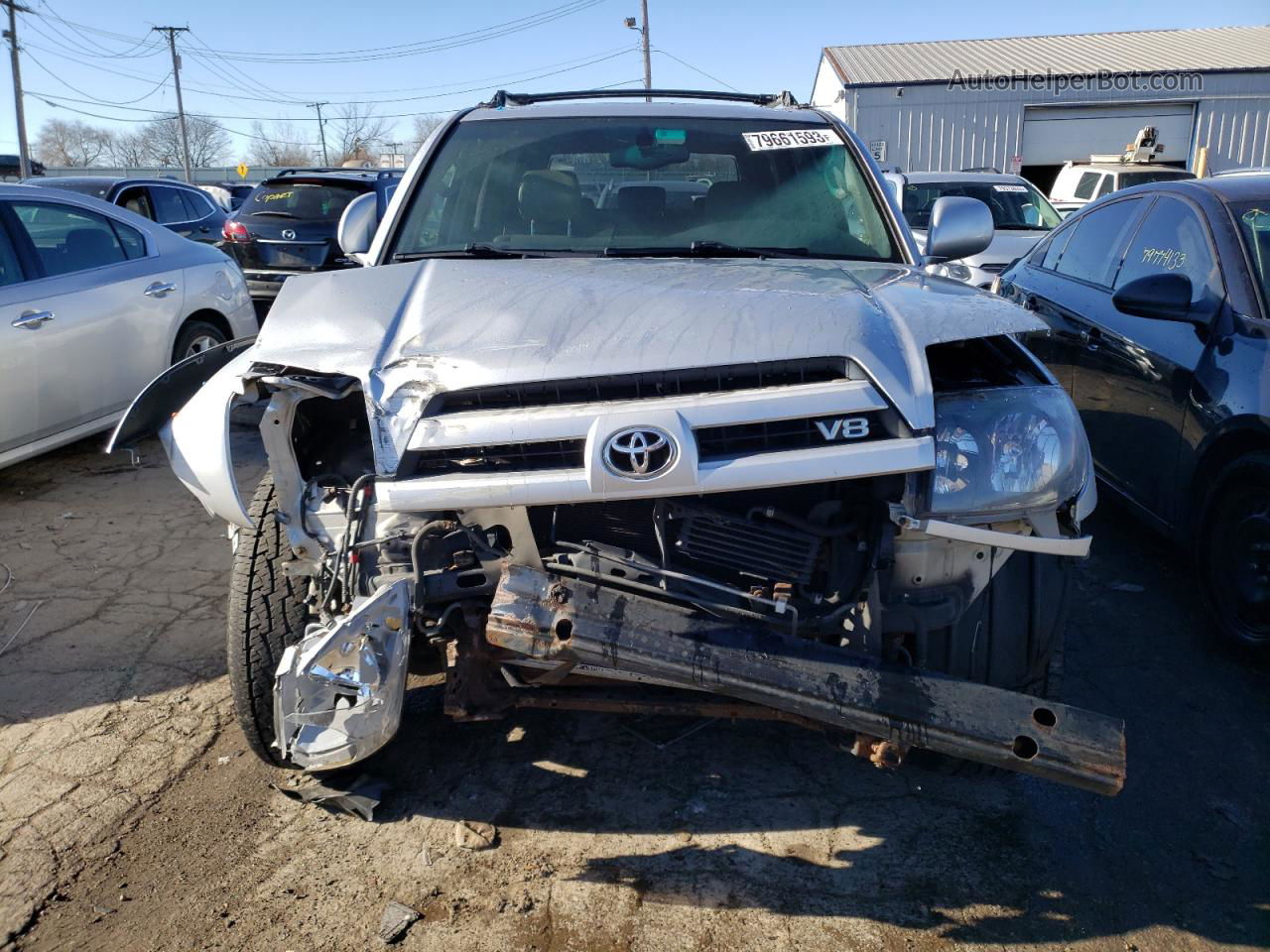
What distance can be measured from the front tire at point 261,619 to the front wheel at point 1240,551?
10.4 feet

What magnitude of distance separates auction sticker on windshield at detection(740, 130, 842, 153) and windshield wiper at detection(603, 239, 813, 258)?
564 mm

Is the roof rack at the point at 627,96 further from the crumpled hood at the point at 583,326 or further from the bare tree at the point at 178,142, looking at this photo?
the bare tree at the point at 178,142

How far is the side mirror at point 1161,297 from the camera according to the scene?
3820mm

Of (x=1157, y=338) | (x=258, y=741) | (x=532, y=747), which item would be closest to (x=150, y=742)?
(x=258, y=741)

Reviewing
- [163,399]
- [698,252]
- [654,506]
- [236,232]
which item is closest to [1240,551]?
[698,252]

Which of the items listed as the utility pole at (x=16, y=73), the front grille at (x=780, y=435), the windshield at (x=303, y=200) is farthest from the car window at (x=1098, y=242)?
the utility pole at (x=16, y=73)

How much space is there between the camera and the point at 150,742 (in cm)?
320

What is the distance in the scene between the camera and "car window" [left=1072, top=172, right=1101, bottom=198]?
598 inches

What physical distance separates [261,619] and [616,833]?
1.14m

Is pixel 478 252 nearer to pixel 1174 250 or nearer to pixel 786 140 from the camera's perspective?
pixel 786 140

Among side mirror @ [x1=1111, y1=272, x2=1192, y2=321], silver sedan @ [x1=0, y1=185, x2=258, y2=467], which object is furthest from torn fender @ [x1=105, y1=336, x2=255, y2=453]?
side mirror @ [x1=1111, y1=272, x2=1192, y2=321]

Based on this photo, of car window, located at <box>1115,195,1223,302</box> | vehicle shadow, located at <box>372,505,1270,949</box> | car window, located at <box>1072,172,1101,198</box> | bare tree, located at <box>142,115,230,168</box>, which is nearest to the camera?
vehicle shadow, located at <box>372,505,1270,949</box>

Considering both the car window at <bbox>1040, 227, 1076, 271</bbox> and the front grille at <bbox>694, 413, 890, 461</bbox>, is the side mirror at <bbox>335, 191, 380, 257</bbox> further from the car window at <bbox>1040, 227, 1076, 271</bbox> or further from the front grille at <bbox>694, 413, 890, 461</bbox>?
the car window at <bbox>1040, 227, 1076, 271</bbox>

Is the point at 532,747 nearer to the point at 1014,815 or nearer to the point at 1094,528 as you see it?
the point at 1014,815
